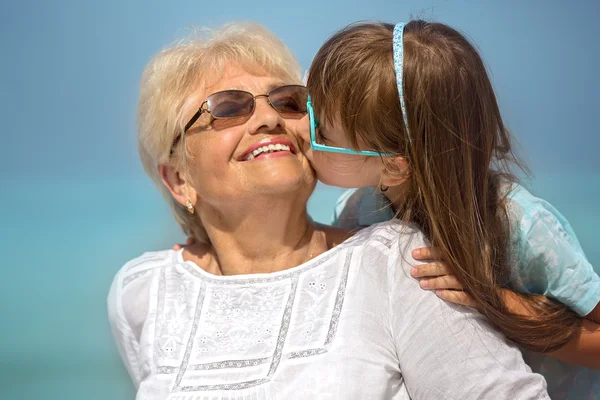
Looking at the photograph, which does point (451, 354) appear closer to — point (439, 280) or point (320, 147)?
point (439, 280)

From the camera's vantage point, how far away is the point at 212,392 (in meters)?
1.93

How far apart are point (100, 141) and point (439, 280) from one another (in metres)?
2.91

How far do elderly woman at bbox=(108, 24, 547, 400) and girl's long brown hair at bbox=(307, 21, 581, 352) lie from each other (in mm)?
135

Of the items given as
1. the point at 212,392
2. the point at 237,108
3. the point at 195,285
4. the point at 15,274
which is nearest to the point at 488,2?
the point at 237,108

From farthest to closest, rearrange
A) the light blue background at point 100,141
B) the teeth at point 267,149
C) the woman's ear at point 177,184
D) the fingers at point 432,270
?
1. the light blue background at point 100,141
2. the woman's ear at point 177,184
3. the teeth at point 267,149
4. the fingers at point 432,270

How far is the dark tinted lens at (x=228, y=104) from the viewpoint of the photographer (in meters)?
2.20

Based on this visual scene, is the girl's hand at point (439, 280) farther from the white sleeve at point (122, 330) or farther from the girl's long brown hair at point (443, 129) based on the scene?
the white sleeve at point (122, 330)

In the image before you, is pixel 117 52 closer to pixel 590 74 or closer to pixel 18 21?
pixel 18 21

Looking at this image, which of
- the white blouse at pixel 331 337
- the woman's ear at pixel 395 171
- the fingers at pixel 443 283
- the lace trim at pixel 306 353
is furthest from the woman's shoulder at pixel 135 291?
the fingers at pixel 443 283

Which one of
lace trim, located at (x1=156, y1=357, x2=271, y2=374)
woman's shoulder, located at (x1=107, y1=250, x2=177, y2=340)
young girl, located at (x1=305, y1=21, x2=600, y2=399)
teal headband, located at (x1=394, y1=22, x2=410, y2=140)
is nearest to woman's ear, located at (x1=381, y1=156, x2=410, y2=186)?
young girl, located at (x1=305, y1=21, x2=600, y2=399)

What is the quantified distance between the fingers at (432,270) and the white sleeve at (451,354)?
0.03m

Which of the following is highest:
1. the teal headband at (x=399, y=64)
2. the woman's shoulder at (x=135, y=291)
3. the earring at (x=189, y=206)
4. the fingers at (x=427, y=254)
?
the teal headband at (x=399, y=64)

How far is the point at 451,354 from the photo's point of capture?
1.73 m

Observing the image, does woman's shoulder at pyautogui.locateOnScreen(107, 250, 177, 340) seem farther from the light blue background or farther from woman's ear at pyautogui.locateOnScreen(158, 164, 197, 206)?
the light blue background
